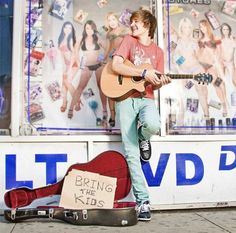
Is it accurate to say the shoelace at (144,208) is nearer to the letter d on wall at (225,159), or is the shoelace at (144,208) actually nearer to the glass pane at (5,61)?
the letter d on wall at (225,159)

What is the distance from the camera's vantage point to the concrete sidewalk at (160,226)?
332 centimetres

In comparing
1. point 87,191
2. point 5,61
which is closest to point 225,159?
point 87,191

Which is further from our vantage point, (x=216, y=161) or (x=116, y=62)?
(x=216, y=161)

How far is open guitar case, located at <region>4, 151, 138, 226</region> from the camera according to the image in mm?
3393

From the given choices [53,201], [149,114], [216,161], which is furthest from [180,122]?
[53,201]

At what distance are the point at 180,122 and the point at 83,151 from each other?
1038mm

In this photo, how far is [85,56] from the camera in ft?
14.4

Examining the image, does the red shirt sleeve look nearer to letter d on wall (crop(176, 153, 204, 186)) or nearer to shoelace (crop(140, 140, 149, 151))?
shoelace (crop(140, 140, 149, 151))

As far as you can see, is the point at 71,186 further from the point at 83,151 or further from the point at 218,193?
the point at 218,193

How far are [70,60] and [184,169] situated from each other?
1.54 metres

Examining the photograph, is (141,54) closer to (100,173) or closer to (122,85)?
(122,85)

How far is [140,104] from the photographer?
3.79 meters

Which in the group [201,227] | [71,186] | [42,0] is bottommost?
[201,227]

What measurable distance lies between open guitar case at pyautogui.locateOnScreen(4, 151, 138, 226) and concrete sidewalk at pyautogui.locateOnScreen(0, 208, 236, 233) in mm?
55
